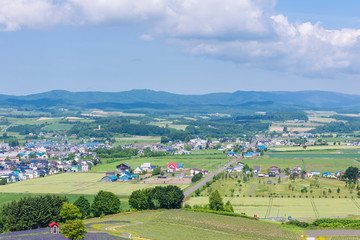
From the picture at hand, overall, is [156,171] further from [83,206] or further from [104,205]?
[83,206]

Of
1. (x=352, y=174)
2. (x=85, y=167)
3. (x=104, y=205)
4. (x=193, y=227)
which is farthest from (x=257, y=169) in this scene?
(x=193, y=227)

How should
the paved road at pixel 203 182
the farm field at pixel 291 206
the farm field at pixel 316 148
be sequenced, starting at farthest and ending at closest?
1. the farm field at pixel 316 148
2. the paved road at pixel 203 182
3. the farm field at pixel 291 206

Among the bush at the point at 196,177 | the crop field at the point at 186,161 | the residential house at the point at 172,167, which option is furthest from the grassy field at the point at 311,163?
the residential house at the point at 172,167

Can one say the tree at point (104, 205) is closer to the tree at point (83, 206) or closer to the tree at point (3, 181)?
the tree at point (83, 206)

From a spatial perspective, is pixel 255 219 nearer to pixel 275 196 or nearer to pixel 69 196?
pixel 275 196

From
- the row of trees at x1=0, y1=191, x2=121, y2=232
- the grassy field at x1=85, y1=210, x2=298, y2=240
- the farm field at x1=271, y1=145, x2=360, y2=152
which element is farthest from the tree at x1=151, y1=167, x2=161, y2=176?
the farm field at x1=271, y1=145, x2=360, y2=152
